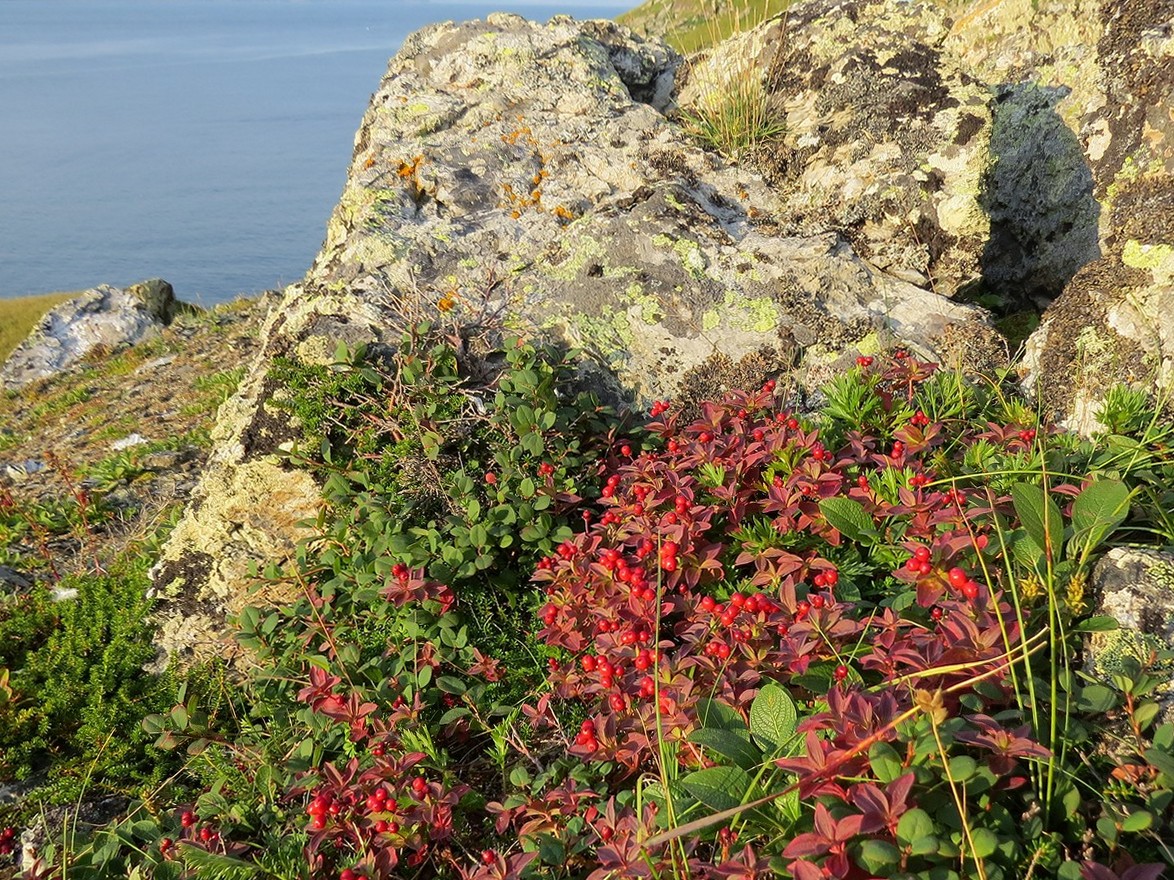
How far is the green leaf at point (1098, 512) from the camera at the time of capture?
11.0 feet

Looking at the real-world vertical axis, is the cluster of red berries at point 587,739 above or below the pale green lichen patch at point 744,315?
below

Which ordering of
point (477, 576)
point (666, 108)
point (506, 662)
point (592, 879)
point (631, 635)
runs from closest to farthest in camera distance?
1. point (592, 879)
2. point (631, 635)
3. point (506, 662)
4. point (477, 576)
5. point (666, 108)

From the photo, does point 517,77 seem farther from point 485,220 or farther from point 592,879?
point 592,879

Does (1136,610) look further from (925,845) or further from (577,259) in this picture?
(577,259)

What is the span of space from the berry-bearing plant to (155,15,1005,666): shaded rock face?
37 cm

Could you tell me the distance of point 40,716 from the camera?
16.0 feet

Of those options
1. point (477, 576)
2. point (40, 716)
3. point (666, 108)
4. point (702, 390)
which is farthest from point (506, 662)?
point (666, 108)

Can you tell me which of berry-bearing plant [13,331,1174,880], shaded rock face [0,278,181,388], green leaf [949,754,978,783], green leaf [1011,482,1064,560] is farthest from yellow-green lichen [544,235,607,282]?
shaded rock face [0,278,181,388]

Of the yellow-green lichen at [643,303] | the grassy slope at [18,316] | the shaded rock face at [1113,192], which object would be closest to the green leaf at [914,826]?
the shaded rock face at [1113,192]

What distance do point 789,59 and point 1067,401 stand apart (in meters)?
4.09

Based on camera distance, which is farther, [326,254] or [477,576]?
[326,254]

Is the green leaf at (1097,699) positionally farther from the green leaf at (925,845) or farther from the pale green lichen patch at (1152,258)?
the pale green lichen patch at (1152,258)

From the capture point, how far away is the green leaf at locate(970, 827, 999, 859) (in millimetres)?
2266

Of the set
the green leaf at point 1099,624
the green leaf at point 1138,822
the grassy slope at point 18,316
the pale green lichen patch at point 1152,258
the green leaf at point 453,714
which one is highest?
the pale green lichen patch at point 1152,258
